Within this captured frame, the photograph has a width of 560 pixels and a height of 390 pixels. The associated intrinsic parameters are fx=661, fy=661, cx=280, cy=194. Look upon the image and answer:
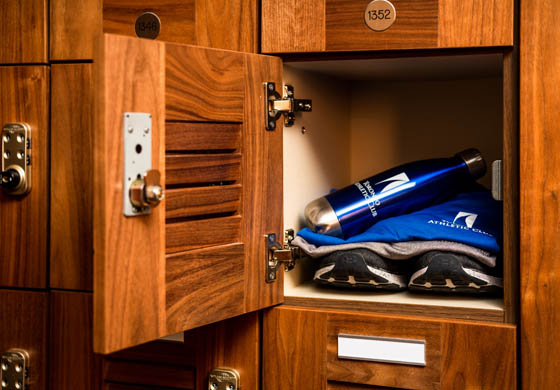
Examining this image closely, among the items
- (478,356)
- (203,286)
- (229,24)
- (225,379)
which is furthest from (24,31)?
(478,356)

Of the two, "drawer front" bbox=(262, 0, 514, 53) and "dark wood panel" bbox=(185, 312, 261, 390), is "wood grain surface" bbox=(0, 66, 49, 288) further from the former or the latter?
"drawer front" bbox=(262, 0, 514, 53)

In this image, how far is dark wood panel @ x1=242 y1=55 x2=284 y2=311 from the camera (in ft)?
3.35

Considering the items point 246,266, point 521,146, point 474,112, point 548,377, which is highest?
point 474,112

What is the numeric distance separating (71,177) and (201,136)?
323 mm

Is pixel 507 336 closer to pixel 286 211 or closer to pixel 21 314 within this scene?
pixel 286 211

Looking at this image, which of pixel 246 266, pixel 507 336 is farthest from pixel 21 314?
pixel 507 336

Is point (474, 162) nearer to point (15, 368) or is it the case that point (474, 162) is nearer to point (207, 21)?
point (207, 21)

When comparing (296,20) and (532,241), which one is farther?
(296,20)

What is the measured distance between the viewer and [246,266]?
3.34 feet

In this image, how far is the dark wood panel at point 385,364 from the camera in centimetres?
101

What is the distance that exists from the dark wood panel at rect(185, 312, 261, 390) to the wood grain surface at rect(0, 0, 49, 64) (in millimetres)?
551

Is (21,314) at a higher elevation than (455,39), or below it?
below

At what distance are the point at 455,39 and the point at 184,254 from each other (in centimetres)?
51

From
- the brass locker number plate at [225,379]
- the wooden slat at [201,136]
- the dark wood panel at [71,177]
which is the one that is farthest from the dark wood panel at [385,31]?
the brass locker number plate at [225,379]
